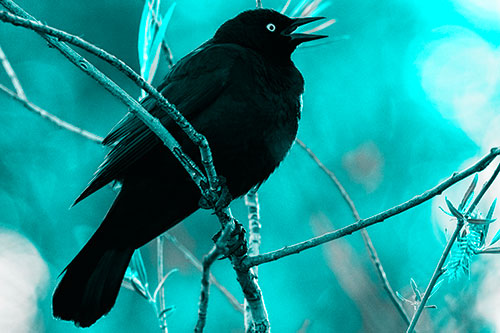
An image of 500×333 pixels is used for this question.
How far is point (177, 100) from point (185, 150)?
1.19 feet

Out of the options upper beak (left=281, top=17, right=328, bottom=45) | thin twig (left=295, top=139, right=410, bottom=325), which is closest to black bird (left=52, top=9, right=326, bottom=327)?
upper beak (left=281, top=17, right=328, bottom=45)

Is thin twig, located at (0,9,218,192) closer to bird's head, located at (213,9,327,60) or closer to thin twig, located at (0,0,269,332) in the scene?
thin twig, located at (0,0,269,332)

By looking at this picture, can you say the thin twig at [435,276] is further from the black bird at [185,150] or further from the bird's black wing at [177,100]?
the bird's black wing at [177,100]

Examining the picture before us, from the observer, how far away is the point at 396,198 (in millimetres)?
6707

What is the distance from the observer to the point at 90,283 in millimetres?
3289

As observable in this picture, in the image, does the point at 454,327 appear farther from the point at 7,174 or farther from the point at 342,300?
the point at 7,174

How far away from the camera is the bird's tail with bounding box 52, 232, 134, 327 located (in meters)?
3.26

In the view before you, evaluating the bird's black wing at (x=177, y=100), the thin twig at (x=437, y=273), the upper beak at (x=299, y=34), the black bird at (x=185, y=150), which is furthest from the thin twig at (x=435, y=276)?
the upper beak at (x=299, y=34)

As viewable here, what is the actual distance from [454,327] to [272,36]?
188 cm

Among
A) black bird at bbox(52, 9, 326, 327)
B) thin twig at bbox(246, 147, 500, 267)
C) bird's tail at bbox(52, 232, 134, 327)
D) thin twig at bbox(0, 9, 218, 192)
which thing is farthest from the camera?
bird's tail at bbox(52, 232, 134, 327)

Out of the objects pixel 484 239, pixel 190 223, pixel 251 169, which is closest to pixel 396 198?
pixel 190 223

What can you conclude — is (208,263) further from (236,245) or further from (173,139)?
(236,245)

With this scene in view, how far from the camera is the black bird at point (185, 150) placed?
2.95 metres

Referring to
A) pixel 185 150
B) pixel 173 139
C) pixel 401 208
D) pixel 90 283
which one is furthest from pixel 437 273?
pixel 90 283
